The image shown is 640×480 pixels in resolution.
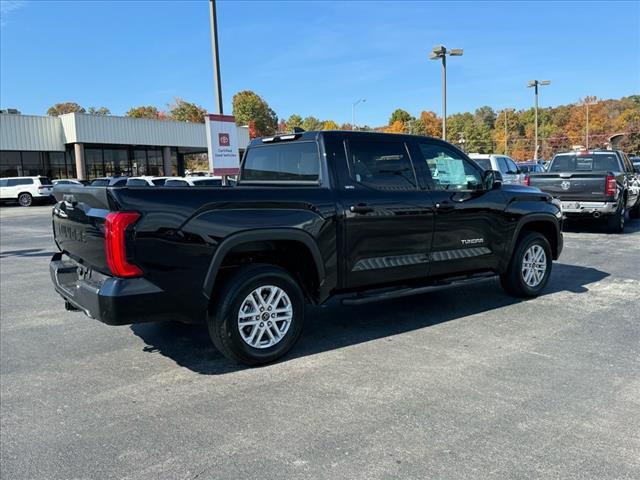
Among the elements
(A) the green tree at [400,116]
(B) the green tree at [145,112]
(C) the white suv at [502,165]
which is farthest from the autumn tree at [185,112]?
(C) the white suv at [502,165]

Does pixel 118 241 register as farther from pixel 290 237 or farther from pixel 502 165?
pixel 502 165

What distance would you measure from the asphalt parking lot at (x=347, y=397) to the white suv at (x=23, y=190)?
103ft

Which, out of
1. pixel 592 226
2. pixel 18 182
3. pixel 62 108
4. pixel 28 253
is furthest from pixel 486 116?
pixel 28 253

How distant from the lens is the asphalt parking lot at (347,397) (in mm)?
2951

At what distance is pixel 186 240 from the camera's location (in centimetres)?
390

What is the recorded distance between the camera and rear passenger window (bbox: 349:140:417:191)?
504cm

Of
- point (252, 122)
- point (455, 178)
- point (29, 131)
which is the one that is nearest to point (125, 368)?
point (455, 178)

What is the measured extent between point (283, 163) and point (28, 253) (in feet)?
28.8

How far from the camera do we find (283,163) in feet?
18.2

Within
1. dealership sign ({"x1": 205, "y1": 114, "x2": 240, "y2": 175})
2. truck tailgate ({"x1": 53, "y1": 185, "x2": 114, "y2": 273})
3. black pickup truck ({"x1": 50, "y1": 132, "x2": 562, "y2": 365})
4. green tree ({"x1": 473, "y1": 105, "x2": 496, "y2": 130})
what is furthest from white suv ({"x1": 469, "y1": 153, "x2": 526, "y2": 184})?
green tree ({"x1": 473, "y1": 105, "x2": 496, "y2": 130})

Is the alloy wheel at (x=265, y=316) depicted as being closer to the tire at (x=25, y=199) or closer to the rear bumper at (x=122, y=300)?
the rear bumper at (x=122, y=300)

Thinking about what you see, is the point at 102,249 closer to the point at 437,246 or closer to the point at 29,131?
the point at 437,246

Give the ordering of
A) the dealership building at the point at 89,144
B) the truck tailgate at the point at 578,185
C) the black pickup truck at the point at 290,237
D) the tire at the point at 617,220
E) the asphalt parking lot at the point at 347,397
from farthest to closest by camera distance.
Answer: the dealership building at the point at 89,144
the tire at the point at 617,220
the truck tailgate at the point at 578,185
the black pickup truck at the point at 290,237
the asphalt parking lot at the point at 347,397

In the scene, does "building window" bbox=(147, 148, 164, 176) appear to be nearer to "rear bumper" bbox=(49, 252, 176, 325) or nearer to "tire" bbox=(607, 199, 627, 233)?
"tire" bbox=(607, 199, 627, 233)
